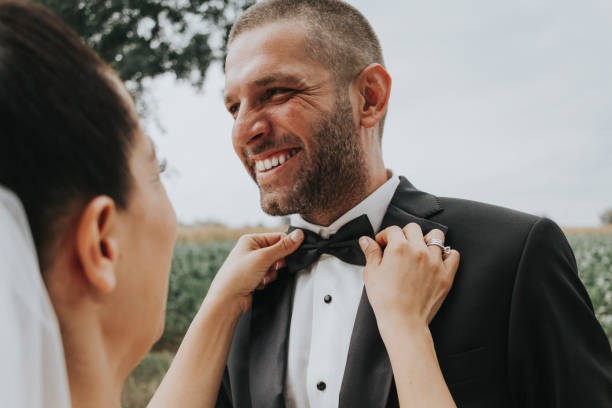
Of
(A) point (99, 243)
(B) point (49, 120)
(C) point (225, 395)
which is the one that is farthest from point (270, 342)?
A: (B) point (49, 120)

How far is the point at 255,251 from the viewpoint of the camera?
203 centimetres

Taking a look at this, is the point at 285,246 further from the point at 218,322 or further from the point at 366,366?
the point at 366,366

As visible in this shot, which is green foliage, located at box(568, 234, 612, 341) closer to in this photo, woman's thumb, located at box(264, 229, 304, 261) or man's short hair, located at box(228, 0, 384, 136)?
man's short hair, located at box(228, 0, 384, 136)

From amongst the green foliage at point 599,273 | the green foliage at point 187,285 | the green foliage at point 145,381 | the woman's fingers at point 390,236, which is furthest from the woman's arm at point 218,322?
the green foliage at point 187,285

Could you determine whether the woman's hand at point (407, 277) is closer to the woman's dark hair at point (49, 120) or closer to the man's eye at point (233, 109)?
the man's eye at point (233, 109)

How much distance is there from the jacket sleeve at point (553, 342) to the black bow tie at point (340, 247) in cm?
61

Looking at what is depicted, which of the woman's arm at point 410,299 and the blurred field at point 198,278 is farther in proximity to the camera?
the blurred field at point 198,278

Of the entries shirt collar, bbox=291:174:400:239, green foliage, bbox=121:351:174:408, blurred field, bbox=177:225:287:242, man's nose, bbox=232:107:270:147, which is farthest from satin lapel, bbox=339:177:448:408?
blurred field, bbox=177:225:287:242

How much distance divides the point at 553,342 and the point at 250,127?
4.50 feet

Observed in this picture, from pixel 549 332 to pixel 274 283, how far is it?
43.4 inches

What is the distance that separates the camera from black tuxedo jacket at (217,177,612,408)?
62.5 inches

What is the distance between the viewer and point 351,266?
2080 mm

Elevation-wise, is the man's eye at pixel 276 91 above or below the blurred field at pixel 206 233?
above

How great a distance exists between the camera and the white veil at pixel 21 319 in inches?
37.0
